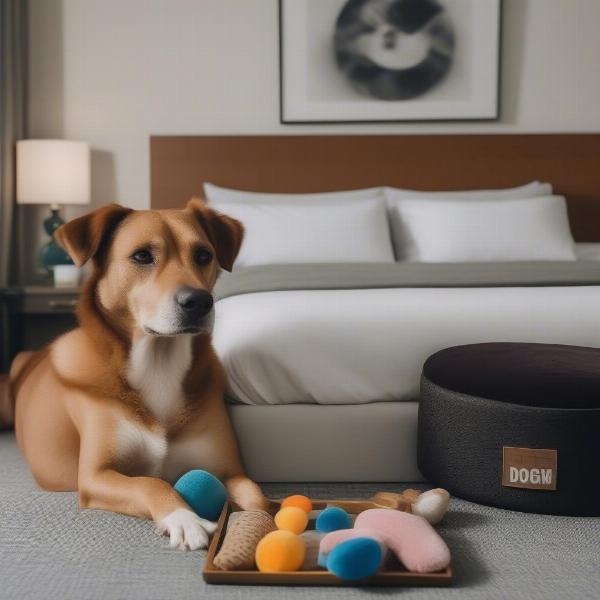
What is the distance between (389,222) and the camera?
152 inches

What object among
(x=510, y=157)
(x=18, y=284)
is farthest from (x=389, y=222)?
(x=18, y=284)

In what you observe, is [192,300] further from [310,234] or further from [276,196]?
[276,196]

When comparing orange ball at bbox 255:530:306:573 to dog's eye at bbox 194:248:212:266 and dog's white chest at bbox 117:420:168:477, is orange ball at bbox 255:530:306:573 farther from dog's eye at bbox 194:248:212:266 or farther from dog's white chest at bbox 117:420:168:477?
dog's eye at bbox 194:248:212:266

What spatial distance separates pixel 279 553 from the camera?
57.3 inches

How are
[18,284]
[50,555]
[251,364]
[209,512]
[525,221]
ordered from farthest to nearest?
[18,284] → [525,221] → [251,364] → [209,512] → [50,555]

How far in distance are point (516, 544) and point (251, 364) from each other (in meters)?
0.80

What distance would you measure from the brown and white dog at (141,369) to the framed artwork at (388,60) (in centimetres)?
259

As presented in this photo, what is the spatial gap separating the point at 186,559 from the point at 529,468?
2.68 ft

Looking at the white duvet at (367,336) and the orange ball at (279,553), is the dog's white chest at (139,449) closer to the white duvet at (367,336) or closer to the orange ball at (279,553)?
the white duvet at (367,336)

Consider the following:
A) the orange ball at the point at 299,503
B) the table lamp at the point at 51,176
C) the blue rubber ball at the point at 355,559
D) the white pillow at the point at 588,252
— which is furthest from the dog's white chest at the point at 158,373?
the white pillow at the point at 588,252

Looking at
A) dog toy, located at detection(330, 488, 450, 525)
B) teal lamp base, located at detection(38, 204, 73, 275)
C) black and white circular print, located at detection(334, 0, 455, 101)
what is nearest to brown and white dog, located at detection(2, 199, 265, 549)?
dog toy, located at detection(330, 488, 450, 525)

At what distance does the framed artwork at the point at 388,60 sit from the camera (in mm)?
4355

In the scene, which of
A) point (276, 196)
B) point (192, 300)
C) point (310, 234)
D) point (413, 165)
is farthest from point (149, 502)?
point (413, 165)

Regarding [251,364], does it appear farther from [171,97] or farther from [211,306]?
[171,97]
